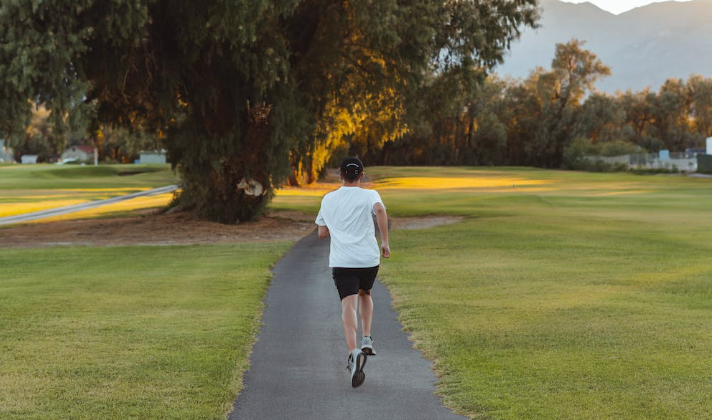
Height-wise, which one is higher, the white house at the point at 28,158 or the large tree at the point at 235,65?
the large tree at the point at 235,65

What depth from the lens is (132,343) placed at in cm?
984

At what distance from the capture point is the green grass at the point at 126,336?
24.3 ft

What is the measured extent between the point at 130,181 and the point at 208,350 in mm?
69118

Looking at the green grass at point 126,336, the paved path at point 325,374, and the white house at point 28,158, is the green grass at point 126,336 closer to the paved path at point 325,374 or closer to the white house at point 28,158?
the paved path at point 325,374

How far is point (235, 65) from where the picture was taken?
82.1 ft

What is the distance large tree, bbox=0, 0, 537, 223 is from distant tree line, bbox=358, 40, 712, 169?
3240 inches

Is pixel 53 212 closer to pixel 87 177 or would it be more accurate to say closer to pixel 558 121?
pixel 87 177

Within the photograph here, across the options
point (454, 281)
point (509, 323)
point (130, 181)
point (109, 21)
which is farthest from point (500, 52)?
point (130, 181)

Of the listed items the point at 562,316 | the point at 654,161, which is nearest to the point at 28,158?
the point at 654,161

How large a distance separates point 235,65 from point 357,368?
1825 cm

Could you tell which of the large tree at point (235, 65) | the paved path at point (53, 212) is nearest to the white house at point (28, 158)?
the paved path at point (53, 212)

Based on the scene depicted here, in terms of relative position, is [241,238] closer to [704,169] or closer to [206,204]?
[206,204]

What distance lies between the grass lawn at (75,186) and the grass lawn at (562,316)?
21498 millimetres

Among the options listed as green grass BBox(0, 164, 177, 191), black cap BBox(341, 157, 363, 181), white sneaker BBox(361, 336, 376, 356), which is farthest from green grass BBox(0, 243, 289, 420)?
green grass BBox(0, 164, 177, 191)
